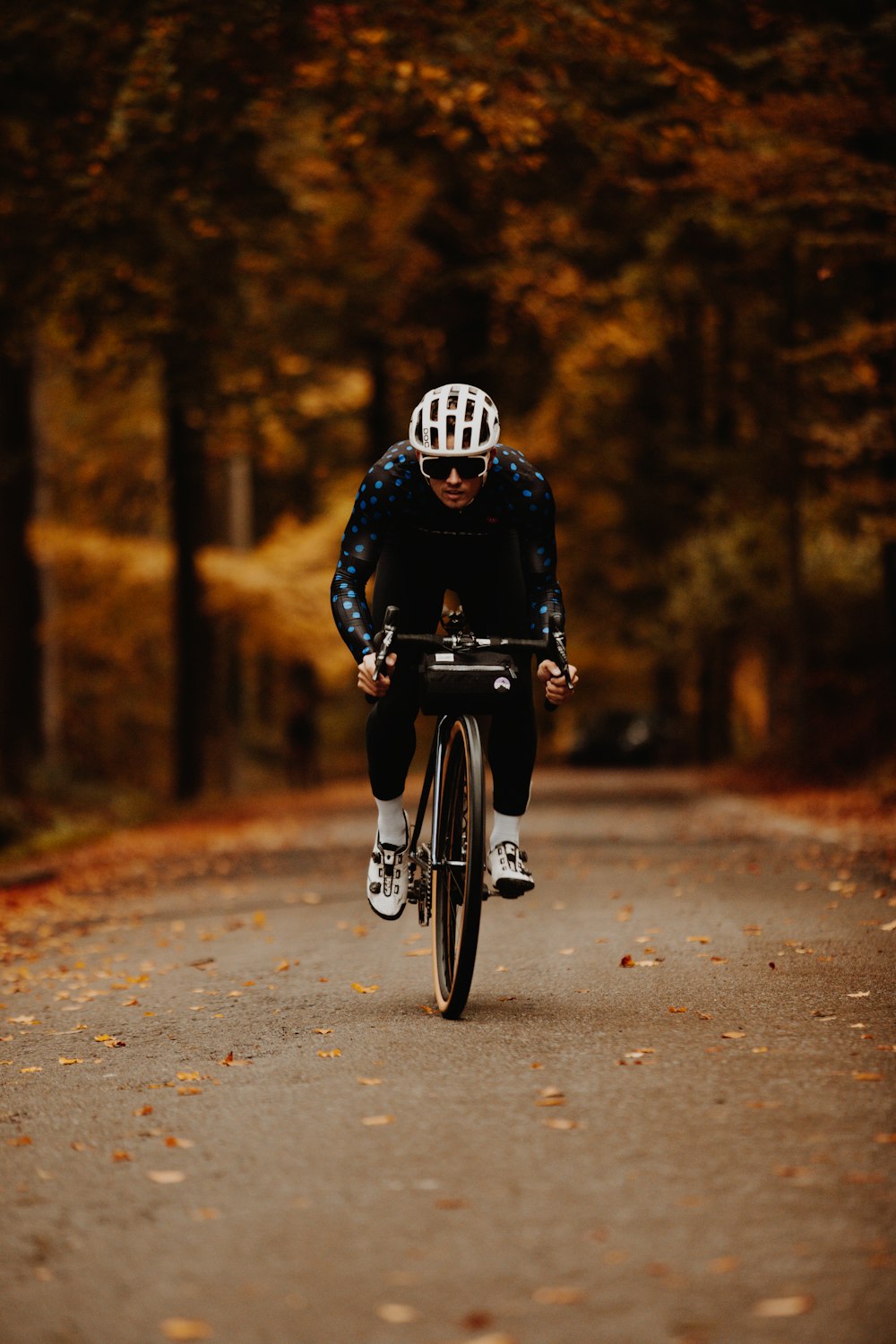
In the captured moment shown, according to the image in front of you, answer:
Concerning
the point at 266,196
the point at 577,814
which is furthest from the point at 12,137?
the point at 577,814

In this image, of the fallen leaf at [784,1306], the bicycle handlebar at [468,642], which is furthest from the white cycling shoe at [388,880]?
the fallen leaf at [784,1306]

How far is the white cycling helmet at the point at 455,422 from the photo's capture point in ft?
19.4

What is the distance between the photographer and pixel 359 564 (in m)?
6.37

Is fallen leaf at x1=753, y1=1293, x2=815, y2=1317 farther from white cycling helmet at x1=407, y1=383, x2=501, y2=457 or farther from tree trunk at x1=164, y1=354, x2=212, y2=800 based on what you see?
tree trunk at x1=164, y1=354, x2=212, y2=800

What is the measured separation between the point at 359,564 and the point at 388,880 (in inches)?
50.8

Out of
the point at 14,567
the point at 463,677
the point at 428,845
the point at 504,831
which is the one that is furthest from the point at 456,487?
the point at 14,567

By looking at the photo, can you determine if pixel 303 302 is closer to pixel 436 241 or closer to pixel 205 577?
pixel 436 241

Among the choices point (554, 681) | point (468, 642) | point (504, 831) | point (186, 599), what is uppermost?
point (468, 642)

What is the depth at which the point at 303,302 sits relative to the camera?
2603 cm

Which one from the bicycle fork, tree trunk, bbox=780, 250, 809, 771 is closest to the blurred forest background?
tree trunk, bbox=780, 250, 809, 771

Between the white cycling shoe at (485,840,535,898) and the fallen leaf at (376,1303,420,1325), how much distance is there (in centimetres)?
281

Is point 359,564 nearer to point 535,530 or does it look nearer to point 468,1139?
point 535,530

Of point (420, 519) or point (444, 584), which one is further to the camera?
point (444, 584)

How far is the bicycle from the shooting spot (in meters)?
5.84
